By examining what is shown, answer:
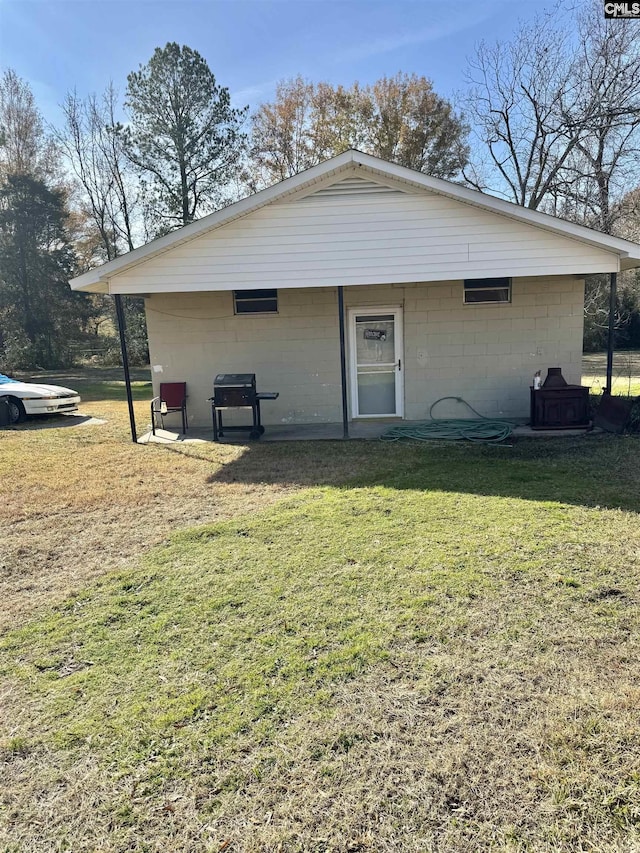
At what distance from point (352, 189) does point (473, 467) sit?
4491 mm

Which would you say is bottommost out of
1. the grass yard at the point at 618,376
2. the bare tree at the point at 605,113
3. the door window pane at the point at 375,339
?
the grass yard at the point at 618,376

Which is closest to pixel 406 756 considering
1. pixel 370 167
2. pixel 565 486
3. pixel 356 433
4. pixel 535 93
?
pixel 565 486

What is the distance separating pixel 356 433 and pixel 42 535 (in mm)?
5054

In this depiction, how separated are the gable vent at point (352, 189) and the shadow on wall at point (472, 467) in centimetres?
371

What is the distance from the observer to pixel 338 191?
25.9 feet

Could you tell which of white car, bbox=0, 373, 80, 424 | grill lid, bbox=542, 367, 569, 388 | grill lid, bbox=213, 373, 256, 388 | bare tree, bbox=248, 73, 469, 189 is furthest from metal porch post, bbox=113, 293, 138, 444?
bare tree, bbox=248, 73, 469, 189

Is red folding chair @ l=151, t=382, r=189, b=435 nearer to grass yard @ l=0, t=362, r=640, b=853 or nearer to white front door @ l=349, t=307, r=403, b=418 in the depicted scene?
white front door @ l=349, t=307, r=403, b=418

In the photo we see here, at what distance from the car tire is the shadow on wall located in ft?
19.5

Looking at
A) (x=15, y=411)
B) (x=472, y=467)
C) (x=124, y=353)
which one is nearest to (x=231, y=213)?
(x=124, y=353)

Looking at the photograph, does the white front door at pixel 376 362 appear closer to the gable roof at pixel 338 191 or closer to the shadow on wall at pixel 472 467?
the shadow on wall at pixel 472 467

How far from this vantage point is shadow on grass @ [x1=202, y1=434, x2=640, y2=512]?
211 inches

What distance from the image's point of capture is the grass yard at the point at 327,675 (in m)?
1.88

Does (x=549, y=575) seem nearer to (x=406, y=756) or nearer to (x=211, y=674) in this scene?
(x=406, y=756)
